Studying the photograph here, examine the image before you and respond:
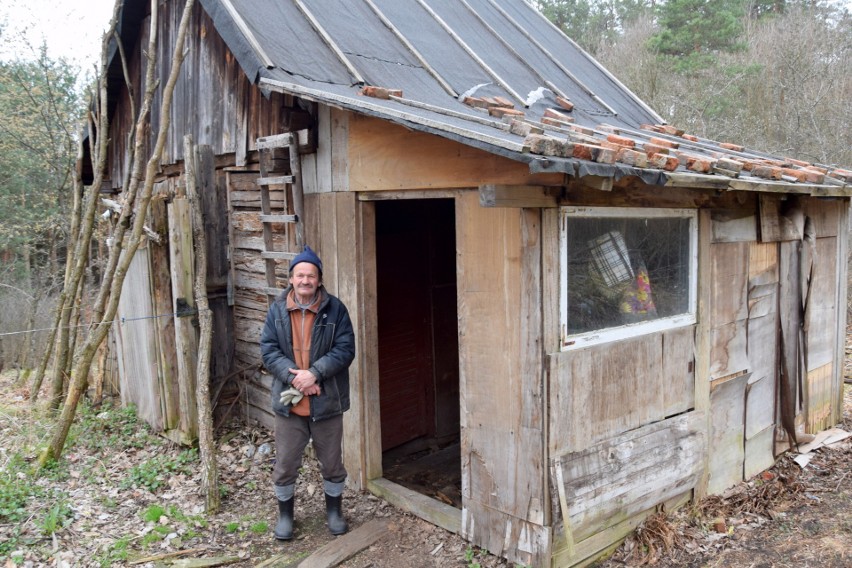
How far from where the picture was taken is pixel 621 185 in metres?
4.14

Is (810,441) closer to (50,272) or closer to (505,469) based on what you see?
(505,469)

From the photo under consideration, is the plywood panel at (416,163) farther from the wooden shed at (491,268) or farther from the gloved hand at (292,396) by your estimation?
the gloved hand at (292,396)

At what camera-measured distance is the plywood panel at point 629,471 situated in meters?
4.04

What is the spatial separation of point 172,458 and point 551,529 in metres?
3.49

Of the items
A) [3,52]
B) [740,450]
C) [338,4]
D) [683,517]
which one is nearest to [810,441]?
[740,450]

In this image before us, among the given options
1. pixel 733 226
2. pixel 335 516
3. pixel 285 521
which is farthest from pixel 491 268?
pixel 733 226

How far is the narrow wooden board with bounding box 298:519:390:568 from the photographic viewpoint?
4.22 metres

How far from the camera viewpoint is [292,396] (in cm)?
429

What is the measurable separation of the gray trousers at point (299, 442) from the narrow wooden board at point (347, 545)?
486 millimetres

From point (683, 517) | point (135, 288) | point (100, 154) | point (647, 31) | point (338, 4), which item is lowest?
point (683, 517)

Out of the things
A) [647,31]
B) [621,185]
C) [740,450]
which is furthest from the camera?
[647,31]

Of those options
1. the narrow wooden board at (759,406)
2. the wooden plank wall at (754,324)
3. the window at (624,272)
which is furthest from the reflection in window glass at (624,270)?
the narrow wooden board at (759,406)

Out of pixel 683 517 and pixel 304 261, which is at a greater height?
pixel 304 261

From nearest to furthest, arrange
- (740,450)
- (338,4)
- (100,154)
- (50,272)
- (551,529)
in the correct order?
(551,529)
(740,450)
(100,154)
(338,4)
(50,272)
